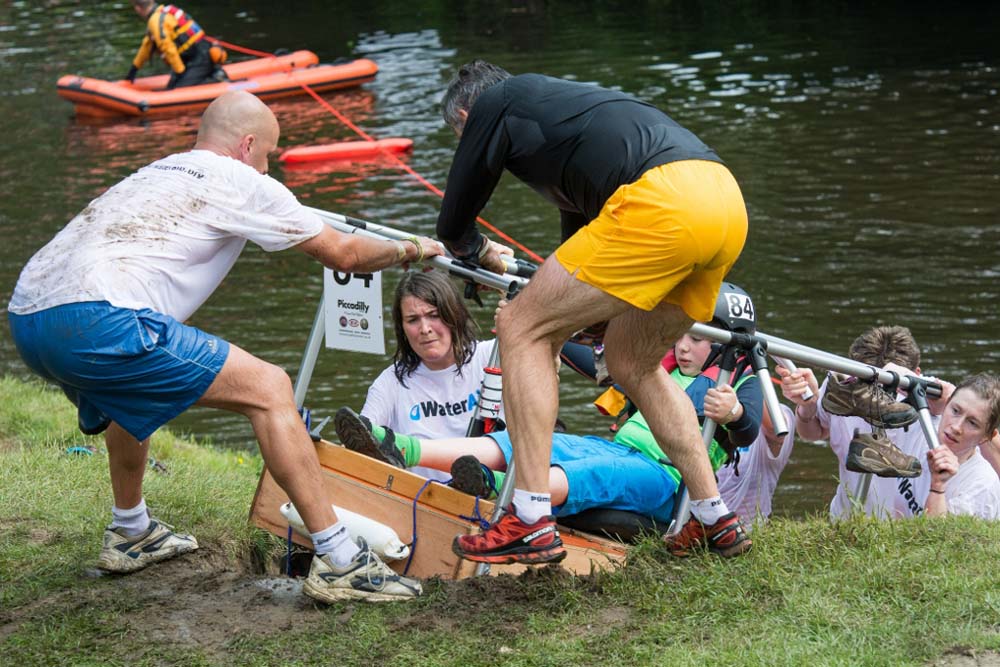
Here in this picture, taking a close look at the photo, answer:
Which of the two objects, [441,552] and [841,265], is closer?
[441,552]

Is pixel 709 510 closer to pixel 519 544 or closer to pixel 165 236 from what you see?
pixel 519 544

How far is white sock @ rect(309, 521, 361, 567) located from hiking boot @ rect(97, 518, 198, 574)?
93 centimetres

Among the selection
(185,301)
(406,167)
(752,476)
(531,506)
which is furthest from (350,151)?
(531,506)

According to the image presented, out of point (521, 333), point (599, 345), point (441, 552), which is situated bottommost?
point (441, 552)

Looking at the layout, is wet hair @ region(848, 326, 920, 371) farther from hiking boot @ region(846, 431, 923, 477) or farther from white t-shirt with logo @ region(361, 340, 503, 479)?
white t-shirt with logo @ region(361, 340, 503, 479)

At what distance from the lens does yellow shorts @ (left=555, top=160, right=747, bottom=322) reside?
3.93 metres

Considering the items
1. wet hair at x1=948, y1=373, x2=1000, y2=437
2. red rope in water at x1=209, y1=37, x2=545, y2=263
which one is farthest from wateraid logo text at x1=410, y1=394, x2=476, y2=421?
red rope in water at x1=209, y1=37, x2=545, y2=263

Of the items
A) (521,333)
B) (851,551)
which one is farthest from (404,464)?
(851,551)

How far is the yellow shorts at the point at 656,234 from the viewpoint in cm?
393

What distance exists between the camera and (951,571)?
4188 millimetres

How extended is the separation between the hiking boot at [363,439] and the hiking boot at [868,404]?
1798 millimetres

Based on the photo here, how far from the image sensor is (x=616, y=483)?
5305 millimetres

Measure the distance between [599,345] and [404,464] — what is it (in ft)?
3.06

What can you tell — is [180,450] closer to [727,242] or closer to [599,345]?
[599,345]
